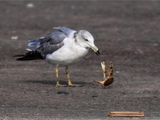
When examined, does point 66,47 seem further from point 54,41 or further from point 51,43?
point 51,43

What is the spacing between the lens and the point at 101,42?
16141 millimetres

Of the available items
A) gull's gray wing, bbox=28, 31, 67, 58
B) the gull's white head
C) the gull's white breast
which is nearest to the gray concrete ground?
the gull's white breast

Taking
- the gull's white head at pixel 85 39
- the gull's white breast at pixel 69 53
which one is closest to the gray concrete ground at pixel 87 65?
the gull's white breast at pixel 69 53

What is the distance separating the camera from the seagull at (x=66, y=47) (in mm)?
10742

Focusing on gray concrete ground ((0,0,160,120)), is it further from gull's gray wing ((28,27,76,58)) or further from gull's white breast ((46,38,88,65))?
gull's gray wing ((28,27,76,58))

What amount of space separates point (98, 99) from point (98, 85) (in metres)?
1.39

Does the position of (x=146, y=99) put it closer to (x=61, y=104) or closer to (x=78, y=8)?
(x=61, y=104)

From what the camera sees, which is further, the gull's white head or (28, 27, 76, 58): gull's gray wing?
(28, 27, 76, 58): gull's gray wing

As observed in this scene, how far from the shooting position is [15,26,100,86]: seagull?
10.7 meters

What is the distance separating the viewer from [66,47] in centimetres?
1088

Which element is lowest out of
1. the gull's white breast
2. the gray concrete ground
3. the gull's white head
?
the gray concrete ground

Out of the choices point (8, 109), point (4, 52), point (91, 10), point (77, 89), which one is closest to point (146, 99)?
point (77, 89)

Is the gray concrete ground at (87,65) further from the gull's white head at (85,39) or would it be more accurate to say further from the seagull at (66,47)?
the gull's white head at (85,39)

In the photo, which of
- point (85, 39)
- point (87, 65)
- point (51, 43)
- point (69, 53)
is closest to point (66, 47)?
point (69, 53)
